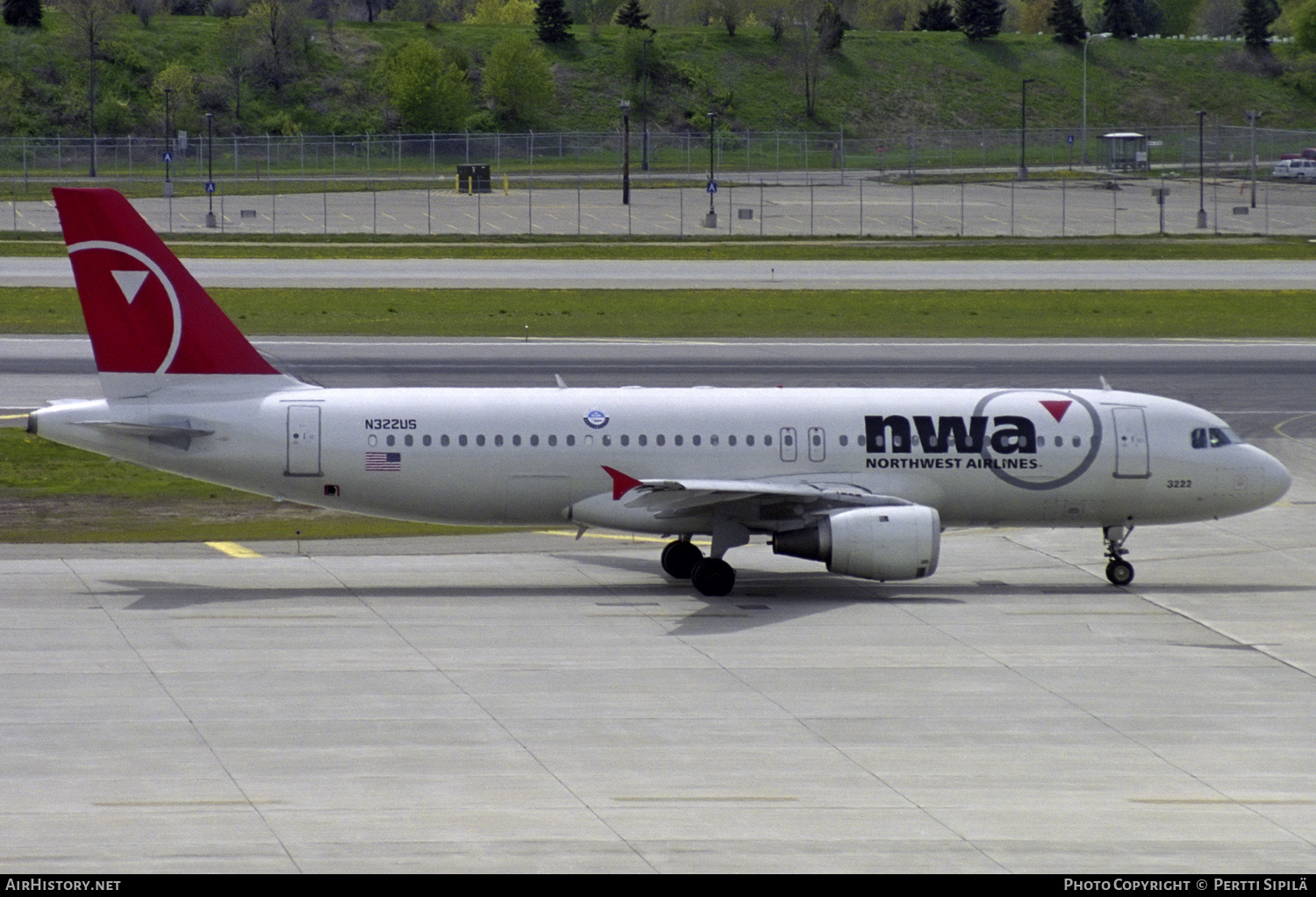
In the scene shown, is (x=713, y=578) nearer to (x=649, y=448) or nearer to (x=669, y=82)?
(x=649, y=448)

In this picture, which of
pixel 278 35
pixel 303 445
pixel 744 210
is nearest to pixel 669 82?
pixel 278 35

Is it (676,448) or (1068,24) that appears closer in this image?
(676,448)

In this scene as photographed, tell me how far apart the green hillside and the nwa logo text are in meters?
134

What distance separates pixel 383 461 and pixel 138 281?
588 centimetres

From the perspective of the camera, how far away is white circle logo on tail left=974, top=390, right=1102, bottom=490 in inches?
1266

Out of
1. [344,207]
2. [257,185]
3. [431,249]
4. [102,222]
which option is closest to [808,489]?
[102,222]

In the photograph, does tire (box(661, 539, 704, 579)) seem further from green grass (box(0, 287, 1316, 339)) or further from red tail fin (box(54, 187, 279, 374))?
green grass (box(0, 287, 1316, 339))

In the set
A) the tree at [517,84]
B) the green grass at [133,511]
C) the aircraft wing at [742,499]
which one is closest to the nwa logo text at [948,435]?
the aircraft wing at [742,499]

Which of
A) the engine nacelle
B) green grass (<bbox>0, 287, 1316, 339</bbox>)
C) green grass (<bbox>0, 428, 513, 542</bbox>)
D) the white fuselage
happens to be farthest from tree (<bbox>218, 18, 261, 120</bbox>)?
the engine nacelle

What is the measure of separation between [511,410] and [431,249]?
69.2 metres

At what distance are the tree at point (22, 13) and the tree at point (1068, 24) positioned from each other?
Answer: 11500 cm

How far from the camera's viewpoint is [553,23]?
591 ft

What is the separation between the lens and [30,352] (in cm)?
6094
